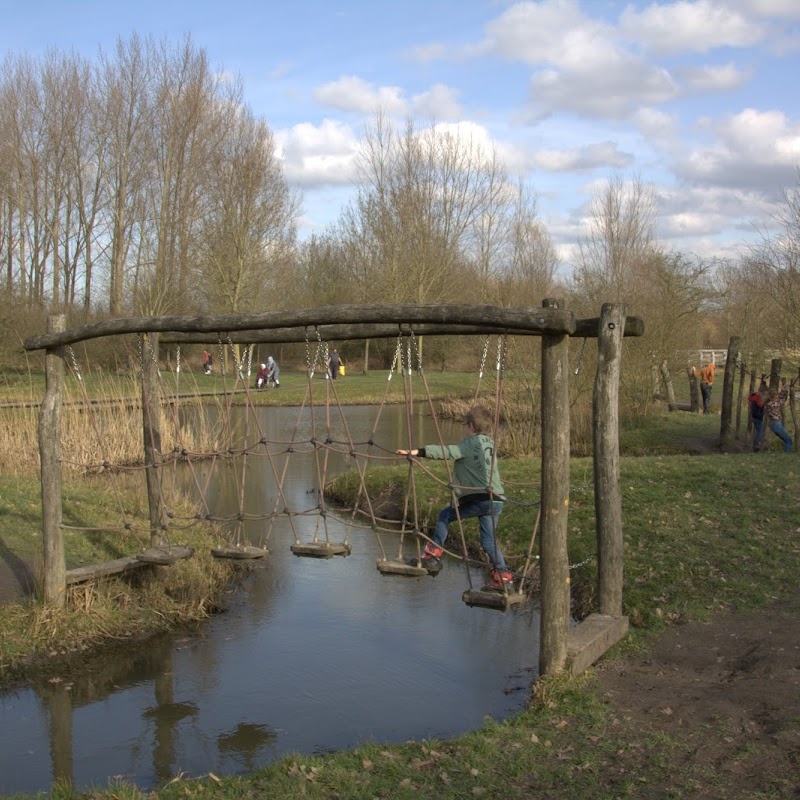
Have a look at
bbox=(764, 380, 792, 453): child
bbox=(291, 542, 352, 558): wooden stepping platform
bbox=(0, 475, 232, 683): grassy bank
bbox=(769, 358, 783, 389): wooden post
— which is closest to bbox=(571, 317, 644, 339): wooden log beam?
bbox=(291, 542, 352, 558): wooden stepping platform

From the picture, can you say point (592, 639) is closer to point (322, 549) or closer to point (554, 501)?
point (554, 501)

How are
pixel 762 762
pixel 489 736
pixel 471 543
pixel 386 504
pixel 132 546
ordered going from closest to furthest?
pixel 762 762 < pixel 489 736 < pixel 132 546 < pixel 471 543 < pixel 386 504

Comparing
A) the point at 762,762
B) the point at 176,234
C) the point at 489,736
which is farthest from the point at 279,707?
the point at 176,234

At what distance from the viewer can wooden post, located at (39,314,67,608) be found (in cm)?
793

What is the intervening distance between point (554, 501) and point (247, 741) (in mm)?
2656

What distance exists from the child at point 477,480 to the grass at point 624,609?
50.0 inches

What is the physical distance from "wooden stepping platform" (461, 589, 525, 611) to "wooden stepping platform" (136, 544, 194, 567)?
8.83 ft

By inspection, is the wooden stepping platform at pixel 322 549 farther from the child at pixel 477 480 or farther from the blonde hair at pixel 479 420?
the blonde hair at pixel 479 420

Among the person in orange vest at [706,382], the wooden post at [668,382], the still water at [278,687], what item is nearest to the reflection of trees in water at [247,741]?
Result: the still water at [278,687]

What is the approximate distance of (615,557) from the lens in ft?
23.6

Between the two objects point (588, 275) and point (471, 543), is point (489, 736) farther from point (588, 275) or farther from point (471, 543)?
point (588, 275)

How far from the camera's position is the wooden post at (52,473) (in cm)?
793

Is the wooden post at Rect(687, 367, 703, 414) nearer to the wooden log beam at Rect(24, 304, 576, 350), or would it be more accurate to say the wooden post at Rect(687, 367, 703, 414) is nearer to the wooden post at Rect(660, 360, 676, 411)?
the wooden post at Rect(660, 360, 676, 411)

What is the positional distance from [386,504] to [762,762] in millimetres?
9396
